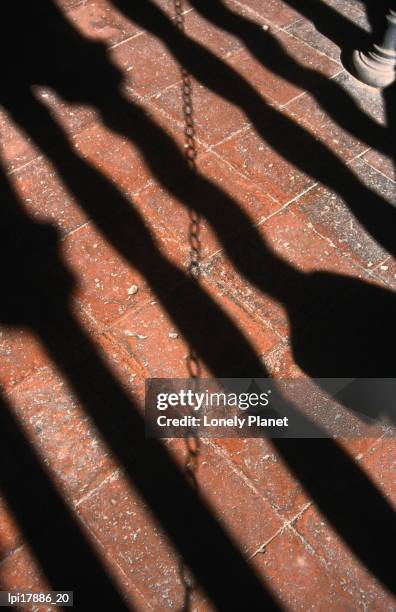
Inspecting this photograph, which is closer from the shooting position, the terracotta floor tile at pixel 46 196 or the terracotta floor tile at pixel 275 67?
the terracotta floor tile at pixel 46 196

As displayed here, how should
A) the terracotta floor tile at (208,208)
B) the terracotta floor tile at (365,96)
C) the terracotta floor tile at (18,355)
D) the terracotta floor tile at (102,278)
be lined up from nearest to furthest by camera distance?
the terracotta floor tile at (18,355), the terracotta floor tile at (102,278), the terracotta floor tile at (208,208), the terracotta floor tile at (365,96)

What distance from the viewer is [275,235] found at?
3842 mm

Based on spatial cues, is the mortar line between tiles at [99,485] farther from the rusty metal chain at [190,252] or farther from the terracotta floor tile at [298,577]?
the terracotta floor tile at [298,577]

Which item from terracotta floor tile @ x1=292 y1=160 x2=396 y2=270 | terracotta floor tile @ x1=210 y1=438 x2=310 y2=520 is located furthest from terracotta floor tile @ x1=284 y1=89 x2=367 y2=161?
terracotta floor tile @ x1=210 y1=438 x2=310 y2=520

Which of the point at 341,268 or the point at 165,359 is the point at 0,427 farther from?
the point at 341,268

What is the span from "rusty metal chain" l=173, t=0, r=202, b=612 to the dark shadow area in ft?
0.15

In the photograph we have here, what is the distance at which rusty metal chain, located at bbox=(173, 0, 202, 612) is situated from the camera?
277cm

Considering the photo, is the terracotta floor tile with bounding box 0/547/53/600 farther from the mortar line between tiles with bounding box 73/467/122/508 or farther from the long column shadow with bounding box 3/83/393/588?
the long column shadow with bounding box 3/83/393/588

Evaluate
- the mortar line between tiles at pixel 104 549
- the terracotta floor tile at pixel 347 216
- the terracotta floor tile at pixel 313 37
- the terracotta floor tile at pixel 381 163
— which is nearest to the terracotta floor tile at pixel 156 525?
the mortar line between tiles at pixel 104 549

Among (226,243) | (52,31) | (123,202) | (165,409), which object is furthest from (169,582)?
(52,31)

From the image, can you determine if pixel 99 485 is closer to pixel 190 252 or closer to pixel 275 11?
pixel 190 252

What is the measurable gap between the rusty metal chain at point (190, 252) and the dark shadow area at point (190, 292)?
0.15 ft

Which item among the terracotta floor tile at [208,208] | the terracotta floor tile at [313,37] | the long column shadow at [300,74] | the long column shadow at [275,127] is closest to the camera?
the terracotta floor tile at [208,208]

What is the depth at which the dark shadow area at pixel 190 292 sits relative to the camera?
2900 mm
